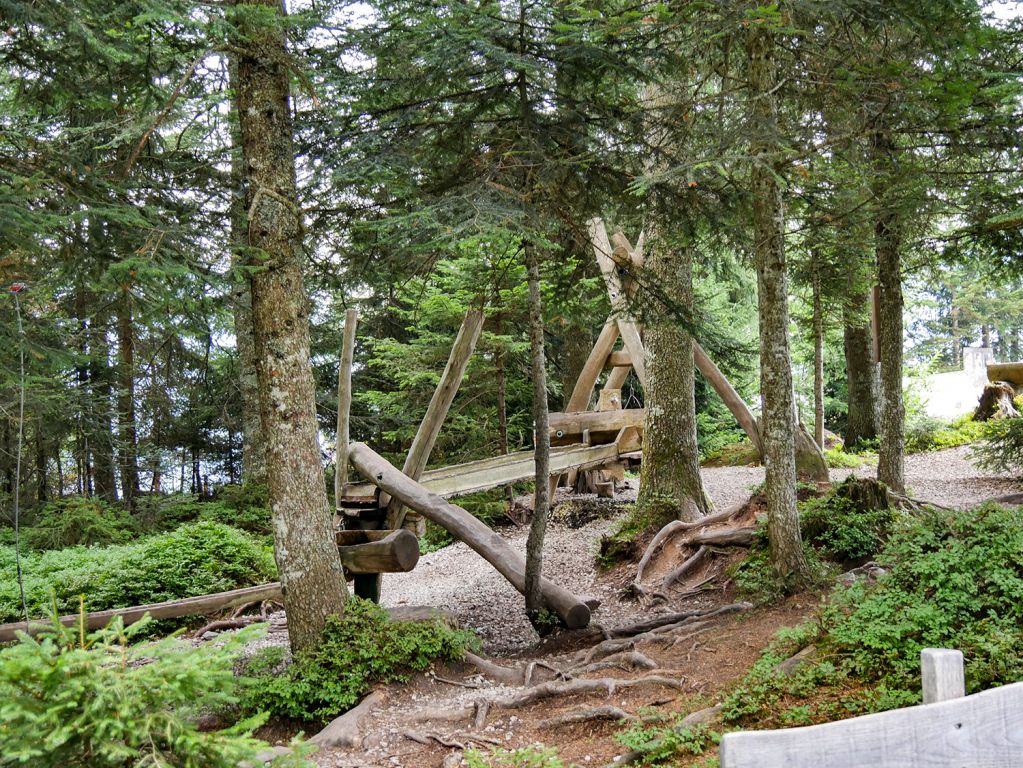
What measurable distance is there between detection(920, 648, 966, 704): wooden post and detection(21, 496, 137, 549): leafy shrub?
11.3 m

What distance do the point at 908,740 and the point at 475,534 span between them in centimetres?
574

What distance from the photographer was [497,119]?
21.3 ft

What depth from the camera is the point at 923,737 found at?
1954 mm

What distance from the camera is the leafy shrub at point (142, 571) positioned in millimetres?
7621

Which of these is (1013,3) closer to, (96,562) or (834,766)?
(834,766)

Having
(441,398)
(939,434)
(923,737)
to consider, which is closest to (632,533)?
(441,398)

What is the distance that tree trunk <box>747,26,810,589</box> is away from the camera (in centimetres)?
634

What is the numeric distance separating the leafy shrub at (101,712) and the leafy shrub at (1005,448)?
12.3 metres

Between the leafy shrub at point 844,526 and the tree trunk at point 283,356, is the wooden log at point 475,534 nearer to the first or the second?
the tree trunk at point 283,356

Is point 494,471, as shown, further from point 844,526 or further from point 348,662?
point 348,662

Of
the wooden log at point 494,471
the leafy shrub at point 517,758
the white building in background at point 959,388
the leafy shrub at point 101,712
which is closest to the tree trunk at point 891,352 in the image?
the wooden log at point 494,471

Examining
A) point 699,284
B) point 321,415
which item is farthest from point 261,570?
Result: point 699,284

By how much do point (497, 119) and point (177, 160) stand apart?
2742 millimetres

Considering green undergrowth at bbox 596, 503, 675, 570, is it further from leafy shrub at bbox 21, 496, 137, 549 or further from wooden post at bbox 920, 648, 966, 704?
leafy shrub at bbox 21, 496, 137, 549
